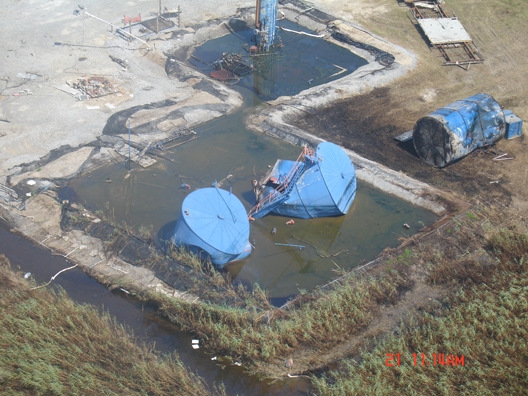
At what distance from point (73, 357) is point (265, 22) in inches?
979

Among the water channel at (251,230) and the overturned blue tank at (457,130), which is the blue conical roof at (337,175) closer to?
the water channel at (251,230)

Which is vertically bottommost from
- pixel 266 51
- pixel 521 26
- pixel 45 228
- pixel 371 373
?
Result: pixel 45 228

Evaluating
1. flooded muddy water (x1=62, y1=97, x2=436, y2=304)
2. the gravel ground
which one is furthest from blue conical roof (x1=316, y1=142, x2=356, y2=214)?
the gravel ground

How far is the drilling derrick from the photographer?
92.0 ft

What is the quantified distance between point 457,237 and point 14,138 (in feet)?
66.6

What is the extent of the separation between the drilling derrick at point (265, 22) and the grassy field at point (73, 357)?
73.5ft

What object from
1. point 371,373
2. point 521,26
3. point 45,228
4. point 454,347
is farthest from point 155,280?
point 521,26

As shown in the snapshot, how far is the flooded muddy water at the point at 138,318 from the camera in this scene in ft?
35.8

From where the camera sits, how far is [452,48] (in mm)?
28547

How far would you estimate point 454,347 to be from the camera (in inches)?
428

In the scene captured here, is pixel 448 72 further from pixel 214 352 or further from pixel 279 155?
pixel 214 352

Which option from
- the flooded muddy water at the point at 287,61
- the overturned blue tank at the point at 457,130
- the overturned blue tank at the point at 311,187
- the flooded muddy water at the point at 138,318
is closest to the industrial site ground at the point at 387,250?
the flooded muddy water at the point at 138,318

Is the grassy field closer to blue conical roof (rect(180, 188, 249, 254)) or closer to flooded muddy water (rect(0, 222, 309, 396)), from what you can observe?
flooded muddy water (rect(0, 222, 309, 396))

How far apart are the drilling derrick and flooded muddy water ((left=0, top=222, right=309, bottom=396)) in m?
20.5
